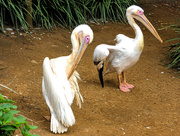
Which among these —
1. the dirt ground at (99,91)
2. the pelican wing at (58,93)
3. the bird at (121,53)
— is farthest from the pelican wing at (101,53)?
the pelican wing at (58,93)

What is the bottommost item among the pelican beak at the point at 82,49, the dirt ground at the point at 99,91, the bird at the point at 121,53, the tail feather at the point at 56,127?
the dirt ground at the point at 99,91

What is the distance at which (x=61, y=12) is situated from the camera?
24.7 ft

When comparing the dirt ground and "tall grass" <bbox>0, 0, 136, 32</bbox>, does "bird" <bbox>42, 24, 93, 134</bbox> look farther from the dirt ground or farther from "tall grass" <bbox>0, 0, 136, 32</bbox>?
"tall grass" <bbox>0, 0, 136, 32</bbox>

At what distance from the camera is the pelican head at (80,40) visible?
371cm

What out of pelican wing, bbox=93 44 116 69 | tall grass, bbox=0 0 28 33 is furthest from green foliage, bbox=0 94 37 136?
tall grass, bbox=0 0 28 33

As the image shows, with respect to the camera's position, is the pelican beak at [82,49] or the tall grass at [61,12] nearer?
the pelican beak at [82,49]

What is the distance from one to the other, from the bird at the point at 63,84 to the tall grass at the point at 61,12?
10.3 feet

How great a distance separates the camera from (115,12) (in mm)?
8375

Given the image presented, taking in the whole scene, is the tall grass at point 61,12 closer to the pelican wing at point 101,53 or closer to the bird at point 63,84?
the pelican wing at point 101,53

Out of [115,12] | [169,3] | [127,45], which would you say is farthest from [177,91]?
[169,3]

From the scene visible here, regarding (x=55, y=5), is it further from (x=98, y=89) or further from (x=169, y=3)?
(x=169, y=3)

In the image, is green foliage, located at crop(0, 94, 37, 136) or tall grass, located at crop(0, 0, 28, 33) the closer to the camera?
green foliage, located at crop(0, 94, 37, 136)

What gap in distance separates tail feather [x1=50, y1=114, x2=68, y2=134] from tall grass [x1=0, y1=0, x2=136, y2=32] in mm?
3555

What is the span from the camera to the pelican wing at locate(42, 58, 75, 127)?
354 cm
